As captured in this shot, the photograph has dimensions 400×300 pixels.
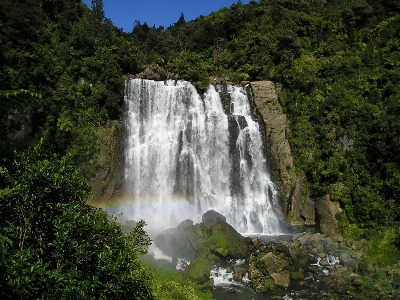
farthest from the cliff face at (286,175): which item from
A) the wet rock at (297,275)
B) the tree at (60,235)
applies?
the tree at (60,235)

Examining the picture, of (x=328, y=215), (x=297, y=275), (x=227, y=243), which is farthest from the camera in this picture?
(x=328, y=215)

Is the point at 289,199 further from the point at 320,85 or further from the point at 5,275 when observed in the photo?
the point at 5,275

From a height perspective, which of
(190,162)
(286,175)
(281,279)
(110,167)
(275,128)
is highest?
(275,128)

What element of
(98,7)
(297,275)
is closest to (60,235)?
(297,275)

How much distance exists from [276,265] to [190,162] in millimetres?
14660

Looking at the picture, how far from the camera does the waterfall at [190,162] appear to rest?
29891mm

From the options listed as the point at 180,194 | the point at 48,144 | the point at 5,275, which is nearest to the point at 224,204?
the point at 180,194

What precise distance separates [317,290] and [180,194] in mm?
15379

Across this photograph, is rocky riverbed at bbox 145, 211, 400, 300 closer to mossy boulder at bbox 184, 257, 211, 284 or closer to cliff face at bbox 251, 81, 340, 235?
mossy boulder at bbox 184, 257, 211, 284

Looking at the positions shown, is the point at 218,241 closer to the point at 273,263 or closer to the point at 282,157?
the point at 273,263

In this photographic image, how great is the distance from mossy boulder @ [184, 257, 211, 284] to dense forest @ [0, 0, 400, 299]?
9.23 metres

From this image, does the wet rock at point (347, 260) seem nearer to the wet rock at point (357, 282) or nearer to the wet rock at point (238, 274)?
the wet rock at point (357, 282)

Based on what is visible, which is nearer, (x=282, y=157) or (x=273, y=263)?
(x=273, y=263)

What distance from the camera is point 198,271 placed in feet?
58.8
